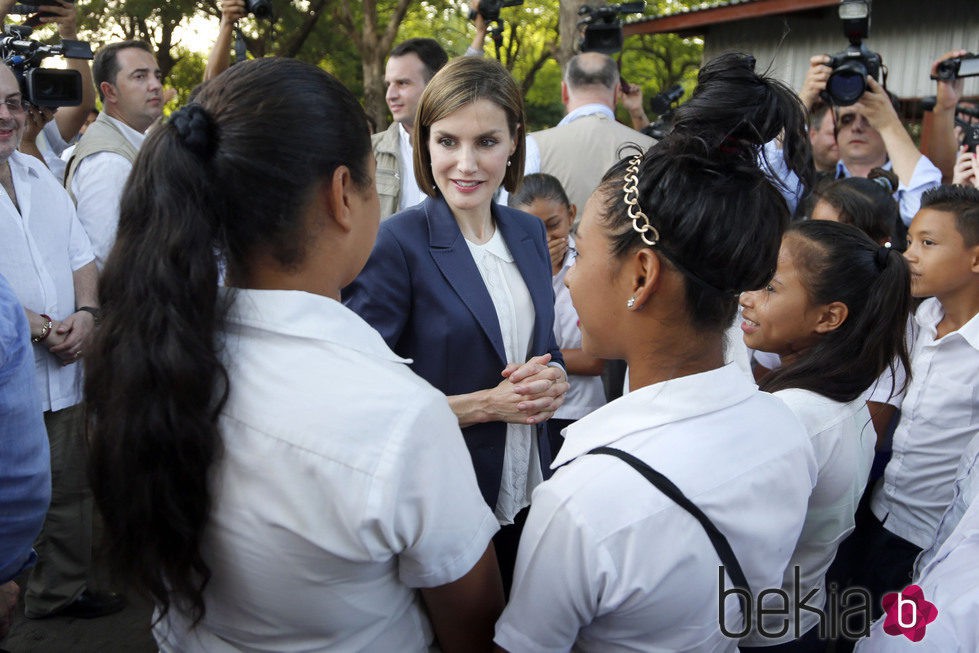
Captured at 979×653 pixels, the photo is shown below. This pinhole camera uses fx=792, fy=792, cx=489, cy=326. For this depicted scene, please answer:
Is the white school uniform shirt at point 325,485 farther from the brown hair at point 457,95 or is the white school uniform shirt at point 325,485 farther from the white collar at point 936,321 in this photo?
the white collar at point 936,321

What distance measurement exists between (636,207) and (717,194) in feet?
0.43

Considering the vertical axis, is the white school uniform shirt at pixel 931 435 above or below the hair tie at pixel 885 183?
below

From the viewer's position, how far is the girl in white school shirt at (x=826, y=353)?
1760 millimetres

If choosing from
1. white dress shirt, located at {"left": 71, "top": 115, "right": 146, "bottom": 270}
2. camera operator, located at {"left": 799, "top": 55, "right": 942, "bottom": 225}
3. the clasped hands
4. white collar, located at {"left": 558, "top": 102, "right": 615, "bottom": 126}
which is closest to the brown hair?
the clasped hands

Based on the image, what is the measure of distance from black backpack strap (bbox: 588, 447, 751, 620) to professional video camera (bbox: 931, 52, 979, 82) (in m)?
3.83

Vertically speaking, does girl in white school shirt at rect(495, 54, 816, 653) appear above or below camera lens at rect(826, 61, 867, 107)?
below

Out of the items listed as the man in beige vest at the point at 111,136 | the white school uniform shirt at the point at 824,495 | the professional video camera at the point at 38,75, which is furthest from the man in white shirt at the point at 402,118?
the white school uniform shirt at the point at 824,495

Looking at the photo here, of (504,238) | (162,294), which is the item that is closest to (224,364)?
(162,294)

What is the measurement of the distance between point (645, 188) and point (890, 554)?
68.8 inches

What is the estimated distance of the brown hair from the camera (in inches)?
94.0

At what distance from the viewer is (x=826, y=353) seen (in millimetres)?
1964

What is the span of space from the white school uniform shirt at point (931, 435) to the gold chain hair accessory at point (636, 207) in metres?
1.52

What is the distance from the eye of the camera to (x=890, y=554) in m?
2.43

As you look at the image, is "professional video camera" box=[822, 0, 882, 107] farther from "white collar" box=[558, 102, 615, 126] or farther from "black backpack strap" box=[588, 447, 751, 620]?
"black backpack strap" box=[588, 447, 751, 620]
